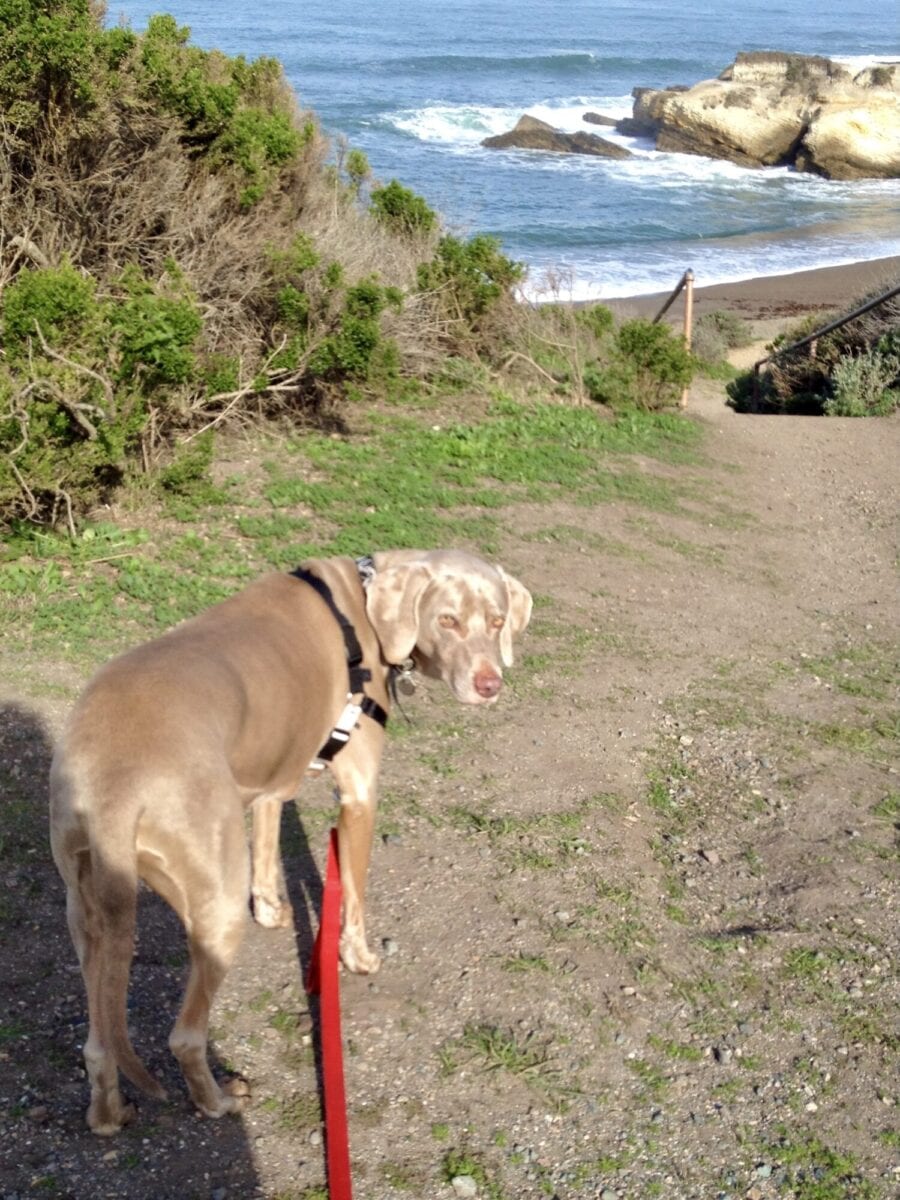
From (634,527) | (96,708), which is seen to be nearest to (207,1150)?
(96,708)

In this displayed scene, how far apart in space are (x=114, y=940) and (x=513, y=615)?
6.72 ft

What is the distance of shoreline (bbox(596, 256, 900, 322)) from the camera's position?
84.5ft

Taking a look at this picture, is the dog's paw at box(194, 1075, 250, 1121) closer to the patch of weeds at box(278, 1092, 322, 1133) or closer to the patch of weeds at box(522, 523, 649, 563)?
the patch of weeds at box(278, 1092, 322, 1133)

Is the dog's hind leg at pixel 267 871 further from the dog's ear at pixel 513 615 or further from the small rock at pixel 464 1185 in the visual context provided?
the small rock at pixel 464 1185

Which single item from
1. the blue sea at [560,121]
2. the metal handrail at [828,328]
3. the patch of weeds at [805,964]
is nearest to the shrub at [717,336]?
the metal handrail at [828,328]

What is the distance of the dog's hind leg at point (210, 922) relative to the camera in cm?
337

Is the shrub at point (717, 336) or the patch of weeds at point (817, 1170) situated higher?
the patch of weeds at point (817, 1170)

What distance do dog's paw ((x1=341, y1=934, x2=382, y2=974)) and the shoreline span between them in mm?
19427


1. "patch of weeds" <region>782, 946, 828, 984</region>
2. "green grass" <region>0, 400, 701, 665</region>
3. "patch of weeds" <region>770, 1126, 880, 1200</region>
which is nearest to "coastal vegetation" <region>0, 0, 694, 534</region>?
"green grass" <region>0, 400, 701, 665</region>

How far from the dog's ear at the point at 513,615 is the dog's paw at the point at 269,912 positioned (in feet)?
3.98

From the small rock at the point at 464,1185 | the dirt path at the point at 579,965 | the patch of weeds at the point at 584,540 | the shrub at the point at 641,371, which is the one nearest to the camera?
the small rock at the point at 464,1185

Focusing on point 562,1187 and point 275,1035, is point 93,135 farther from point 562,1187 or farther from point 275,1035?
point 562,1187

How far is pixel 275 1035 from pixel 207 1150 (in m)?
0.61

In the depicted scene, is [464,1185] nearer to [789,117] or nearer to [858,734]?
[858,734]
